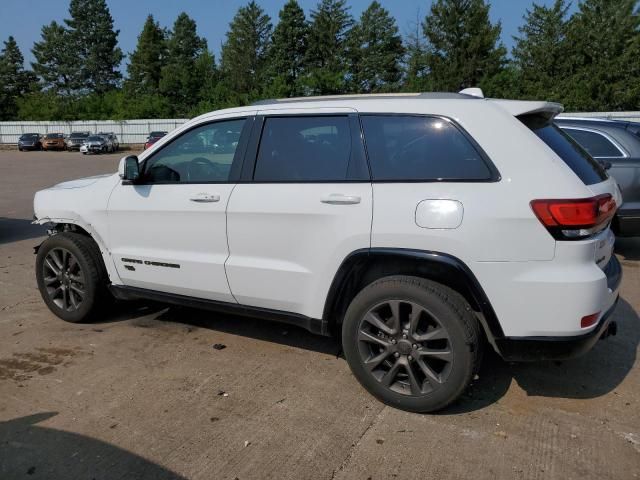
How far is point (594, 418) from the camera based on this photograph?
326 centimetres

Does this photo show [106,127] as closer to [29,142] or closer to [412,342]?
[29,142]

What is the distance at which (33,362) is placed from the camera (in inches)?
162

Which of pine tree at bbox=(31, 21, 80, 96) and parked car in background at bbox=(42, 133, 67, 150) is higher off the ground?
pine tree at bbox=(31, 21, 80, 96)

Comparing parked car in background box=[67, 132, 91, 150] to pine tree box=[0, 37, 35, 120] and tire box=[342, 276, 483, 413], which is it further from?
tire box=[342, 276, 483, 413]

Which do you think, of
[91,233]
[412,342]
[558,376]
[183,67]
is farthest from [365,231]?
[183,67]

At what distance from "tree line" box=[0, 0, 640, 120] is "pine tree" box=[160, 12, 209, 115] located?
0.17 meters

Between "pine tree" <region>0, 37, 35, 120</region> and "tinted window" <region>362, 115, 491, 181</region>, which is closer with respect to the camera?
"tinted window" <region>362, 115, 491, 181</region>

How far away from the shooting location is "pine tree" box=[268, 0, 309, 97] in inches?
2630

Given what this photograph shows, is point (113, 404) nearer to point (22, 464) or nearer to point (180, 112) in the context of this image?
point (22, 464)

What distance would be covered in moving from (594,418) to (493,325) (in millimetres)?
872

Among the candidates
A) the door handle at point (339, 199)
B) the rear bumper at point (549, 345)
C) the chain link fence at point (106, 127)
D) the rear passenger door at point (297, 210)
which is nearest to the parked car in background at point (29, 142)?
the chain link fence at point (106, 127)

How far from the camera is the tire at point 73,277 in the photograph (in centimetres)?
464

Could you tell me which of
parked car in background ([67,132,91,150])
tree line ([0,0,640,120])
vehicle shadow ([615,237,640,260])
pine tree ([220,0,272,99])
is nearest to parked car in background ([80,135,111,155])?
parked car in background ([67,132,91,150])

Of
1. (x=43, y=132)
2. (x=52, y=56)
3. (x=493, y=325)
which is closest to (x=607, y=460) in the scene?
(x=493, y=325)
